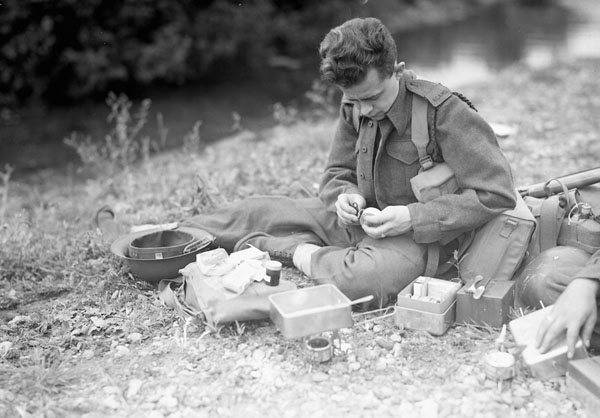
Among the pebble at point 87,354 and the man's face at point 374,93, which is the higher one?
the man's face at point 374,93

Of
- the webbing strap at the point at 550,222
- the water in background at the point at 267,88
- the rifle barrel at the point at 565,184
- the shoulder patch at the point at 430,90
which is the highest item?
the shoulder patch at the point at 430,90

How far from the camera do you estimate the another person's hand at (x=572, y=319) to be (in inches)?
107

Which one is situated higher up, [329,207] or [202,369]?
[329,207]

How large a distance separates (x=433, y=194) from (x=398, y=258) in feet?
1.24

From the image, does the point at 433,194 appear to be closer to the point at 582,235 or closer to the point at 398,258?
the point at 398,258

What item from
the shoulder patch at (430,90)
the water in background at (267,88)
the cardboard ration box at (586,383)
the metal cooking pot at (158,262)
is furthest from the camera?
the water in background at (267,88)

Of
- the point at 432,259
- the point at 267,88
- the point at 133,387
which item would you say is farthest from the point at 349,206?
the point at 267,88

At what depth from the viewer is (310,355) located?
299 centimetres

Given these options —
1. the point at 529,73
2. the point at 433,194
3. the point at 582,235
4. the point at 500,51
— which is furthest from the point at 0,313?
the point at 500,51

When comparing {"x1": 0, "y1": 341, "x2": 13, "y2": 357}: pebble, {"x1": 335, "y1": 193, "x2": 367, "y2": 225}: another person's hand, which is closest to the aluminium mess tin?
{"x1": 335, "y1": 193, "x2": 367, "y2": 225}: another person's hand

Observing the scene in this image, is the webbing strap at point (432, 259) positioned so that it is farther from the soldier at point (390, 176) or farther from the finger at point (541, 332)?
the finger at point (541, 332)

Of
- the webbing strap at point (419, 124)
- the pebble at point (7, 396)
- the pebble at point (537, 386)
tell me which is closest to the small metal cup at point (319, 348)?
the pebble at point (537, 386)

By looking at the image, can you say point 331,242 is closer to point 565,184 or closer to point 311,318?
point 311,318

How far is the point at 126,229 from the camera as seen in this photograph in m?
4.75
